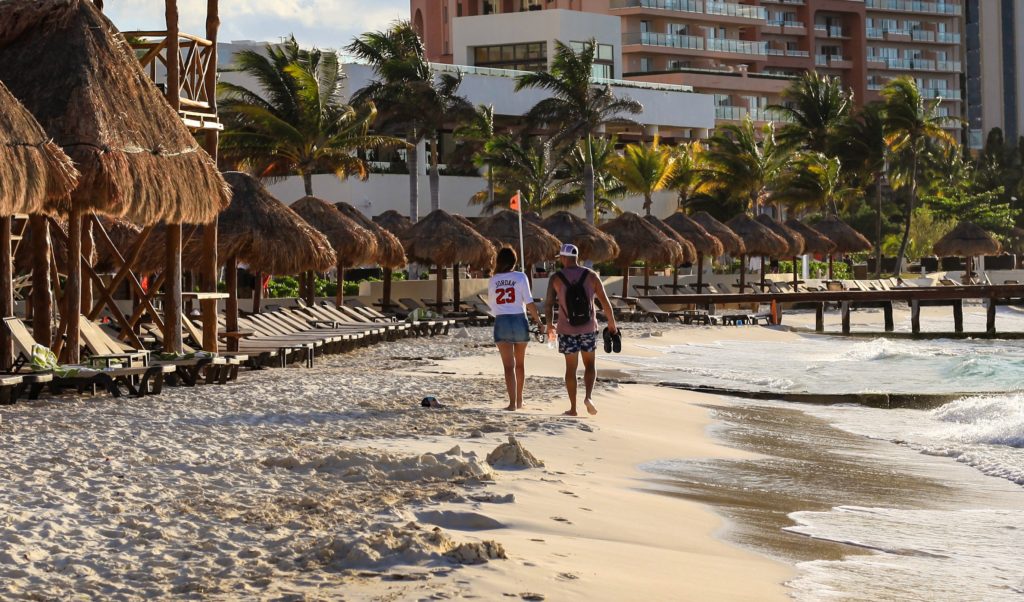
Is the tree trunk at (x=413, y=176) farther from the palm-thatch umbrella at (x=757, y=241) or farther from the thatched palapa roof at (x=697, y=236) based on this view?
the palm-thatch umbrella at (x=757, y=241)

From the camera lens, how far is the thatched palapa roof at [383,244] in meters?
26.5

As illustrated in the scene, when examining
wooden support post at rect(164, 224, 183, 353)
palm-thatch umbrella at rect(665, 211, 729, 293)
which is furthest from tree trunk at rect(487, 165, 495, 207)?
wooden support post at rect(164, 224, 183, 353)

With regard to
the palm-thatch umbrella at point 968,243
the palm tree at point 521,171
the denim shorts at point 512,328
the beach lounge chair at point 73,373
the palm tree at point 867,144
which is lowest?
the beach lounge chair at point 73,373

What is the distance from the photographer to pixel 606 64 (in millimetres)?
63062

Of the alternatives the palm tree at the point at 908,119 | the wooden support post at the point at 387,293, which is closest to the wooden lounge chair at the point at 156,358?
the wooden support post at the point at 387,293

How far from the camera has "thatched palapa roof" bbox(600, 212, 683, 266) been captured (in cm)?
3472

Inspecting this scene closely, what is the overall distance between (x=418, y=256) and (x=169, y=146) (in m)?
15.7

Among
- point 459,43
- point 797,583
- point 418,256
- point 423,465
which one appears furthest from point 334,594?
point 459,43

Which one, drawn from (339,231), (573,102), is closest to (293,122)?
(339,231)

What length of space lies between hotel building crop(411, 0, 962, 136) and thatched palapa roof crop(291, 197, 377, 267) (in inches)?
1384

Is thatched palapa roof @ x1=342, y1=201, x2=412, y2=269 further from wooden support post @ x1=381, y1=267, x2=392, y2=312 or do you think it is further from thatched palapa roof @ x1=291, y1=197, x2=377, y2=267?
wooden support post @ x1=381, y1=267, x2=392, y2=312

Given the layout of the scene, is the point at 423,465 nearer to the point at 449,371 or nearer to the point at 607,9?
the point at 449,371

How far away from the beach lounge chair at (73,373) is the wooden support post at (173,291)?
1.47 metres

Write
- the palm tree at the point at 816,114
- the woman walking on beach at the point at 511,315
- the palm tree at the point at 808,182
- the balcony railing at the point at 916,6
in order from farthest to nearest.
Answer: the balcony railing at the point at 916,6 < the palm tree at the point at 816,114 < the palm tree at the point at 808,182 < the woman walking on beach at the point at 511,315
